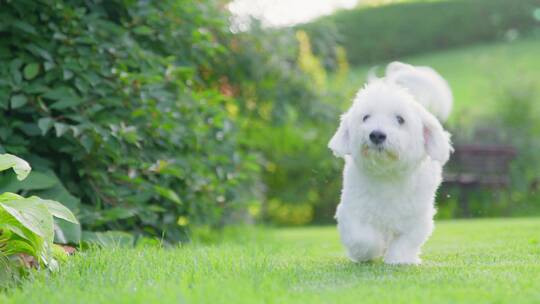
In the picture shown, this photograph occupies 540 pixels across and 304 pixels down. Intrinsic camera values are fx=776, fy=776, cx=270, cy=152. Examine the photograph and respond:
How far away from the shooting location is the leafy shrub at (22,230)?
4.05 metres

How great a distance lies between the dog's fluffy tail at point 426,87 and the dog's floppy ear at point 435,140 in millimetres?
748

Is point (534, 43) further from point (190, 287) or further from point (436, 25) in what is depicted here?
point (190, 287)

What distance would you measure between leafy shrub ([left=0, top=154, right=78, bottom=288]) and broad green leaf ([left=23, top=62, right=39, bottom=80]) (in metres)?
1.51

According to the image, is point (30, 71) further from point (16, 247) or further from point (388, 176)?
point (388, 176)

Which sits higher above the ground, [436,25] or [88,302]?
[436,25]

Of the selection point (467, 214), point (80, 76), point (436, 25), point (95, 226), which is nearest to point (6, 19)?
point (80, 76)

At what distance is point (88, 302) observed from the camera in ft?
10.9

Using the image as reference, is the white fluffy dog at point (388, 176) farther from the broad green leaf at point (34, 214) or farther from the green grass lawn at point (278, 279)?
the broad green leaf at point (34, 214)

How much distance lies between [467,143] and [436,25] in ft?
42.3

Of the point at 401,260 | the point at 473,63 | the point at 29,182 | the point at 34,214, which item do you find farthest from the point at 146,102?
the point at 473,63

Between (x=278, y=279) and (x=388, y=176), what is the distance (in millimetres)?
1129

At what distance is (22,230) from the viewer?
13.5ft

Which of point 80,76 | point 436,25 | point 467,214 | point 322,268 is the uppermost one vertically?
point 436,25

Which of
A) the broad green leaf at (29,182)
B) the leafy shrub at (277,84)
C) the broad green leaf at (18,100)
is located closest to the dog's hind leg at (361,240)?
the broad green leaf at (29,182)
